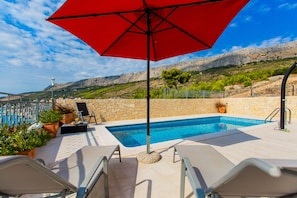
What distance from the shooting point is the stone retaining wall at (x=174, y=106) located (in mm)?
8695

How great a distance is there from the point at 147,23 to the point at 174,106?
8417 mm

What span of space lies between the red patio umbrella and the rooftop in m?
1.95

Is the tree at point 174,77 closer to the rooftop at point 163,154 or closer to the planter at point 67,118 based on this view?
the planter at point 67,118

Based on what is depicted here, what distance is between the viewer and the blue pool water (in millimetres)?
6387

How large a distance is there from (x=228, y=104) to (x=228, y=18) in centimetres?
1127

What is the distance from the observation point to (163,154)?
347 cm

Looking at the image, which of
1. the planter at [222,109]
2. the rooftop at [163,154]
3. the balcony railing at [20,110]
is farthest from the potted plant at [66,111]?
the planter at [222,109]

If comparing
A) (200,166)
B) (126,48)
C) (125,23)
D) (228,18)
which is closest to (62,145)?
(126,48)

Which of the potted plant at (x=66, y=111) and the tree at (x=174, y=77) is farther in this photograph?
the tree at (x=174, y=77)

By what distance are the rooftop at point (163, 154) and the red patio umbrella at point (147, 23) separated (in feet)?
6.41

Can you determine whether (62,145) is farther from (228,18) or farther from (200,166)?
(228,18)

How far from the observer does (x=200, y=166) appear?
77.5 inches

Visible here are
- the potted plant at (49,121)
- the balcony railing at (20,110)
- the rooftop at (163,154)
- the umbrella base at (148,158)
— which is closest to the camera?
the rooftop at (163,154)

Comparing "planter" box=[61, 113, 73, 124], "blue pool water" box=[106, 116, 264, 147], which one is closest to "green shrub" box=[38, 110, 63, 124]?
"planter" box=[61, 113, 73, 124]
